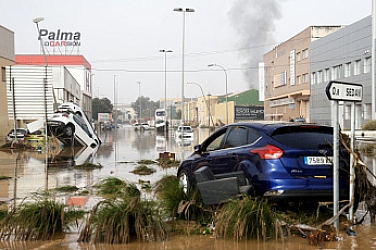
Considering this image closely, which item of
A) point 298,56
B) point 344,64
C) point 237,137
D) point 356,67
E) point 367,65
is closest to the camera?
point 237,137

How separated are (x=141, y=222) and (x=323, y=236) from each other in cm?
230

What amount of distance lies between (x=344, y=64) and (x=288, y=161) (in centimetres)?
4881

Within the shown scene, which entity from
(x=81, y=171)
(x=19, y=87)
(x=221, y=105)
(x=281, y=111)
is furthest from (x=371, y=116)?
(x=221, y=105)

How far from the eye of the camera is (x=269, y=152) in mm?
6809

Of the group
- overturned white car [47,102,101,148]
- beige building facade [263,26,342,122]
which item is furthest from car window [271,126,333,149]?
beige building facade [263,26,342,122]

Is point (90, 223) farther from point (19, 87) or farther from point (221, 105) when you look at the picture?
point (221, 105)

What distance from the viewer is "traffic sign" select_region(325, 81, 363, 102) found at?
6.16 meters

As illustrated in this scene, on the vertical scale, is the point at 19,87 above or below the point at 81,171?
above

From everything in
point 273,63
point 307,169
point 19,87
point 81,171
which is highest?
point 273,63

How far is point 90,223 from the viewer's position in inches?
245

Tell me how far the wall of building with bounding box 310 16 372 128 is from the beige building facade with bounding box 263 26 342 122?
2068 millimetres

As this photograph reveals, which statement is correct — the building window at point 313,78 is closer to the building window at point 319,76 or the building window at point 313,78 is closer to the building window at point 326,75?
the building window at point 319,76

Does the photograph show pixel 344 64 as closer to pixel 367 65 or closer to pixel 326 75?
pixel 326 75

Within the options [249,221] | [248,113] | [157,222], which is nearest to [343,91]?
[249,221]
